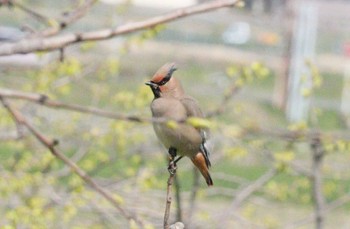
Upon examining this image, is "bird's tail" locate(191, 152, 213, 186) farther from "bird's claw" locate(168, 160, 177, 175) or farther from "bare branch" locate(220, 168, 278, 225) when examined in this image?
"bare branch" locate(220, 168, 278, 225)

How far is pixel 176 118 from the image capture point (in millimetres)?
1871

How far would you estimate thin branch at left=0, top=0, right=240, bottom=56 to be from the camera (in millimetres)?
3455

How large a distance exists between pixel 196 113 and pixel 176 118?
0.07 meters

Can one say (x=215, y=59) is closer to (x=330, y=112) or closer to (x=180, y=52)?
(x=180, y=52)

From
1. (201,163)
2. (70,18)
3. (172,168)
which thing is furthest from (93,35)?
(172,168)

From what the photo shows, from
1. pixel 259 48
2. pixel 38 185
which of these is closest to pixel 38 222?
pixel 38 185

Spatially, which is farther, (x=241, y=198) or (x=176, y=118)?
(x=241, y=198)

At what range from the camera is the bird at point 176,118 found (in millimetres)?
1812

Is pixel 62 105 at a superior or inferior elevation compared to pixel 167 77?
inferior

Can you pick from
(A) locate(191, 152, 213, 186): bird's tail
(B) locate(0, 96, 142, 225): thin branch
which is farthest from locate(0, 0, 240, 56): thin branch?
(A) locate(191, 152, 213, 186): bird's tail

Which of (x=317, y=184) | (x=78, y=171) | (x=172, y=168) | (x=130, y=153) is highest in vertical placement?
(x=172, y=168)

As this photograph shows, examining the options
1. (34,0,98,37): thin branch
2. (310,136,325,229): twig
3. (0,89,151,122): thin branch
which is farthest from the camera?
(310,136,325,229): twig

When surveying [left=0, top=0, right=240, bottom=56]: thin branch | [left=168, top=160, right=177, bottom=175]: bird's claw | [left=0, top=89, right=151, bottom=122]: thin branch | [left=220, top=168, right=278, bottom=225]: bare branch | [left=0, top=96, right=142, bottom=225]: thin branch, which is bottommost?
[left=220, top=168, right=278, bottom=225]: bare branch

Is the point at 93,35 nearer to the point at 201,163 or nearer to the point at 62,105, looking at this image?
the point at 62,105
